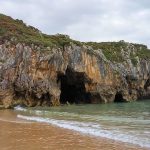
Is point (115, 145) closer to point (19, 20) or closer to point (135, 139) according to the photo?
point (135, 139)

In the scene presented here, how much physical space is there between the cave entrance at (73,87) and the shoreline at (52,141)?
33.2 meters

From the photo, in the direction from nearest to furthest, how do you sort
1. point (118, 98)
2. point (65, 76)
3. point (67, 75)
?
point (67, 75)
point (65, 76)
point (118, 98)

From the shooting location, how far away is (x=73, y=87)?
206 ft

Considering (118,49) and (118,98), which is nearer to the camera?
(118,98)

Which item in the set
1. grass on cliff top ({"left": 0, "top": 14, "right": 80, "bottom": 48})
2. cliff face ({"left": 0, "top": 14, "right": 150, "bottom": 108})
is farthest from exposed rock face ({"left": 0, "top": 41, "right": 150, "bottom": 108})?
grass on cliff top ({"left": 0, "top": 14, "right": 80, "bottom": 48})

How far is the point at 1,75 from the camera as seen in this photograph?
149 ft

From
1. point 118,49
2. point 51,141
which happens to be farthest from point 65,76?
point 51,141

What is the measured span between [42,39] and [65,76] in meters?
7.10

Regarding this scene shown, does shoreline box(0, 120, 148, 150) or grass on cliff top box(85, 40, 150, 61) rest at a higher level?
grass on cliff top box(85, 40, 150, 61)

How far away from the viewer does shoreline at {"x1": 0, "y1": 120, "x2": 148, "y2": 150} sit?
16.4 m

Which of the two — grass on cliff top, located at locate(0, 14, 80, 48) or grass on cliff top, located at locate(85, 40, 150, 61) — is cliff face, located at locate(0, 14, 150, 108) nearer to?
grass on cliff top, located at locate(85, 40, 150, 61)

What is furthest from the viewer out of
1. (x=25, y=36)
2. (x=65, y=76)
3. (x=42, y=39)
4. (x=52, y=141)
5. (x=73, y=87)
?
(x=73, y=87)

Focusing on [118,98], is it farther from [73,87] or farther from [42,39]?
[42,39]

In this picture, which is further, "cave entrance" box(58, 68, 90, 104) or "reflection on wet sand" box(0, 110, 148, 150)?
"cave entrance" box(58, 68, 90, 104)
